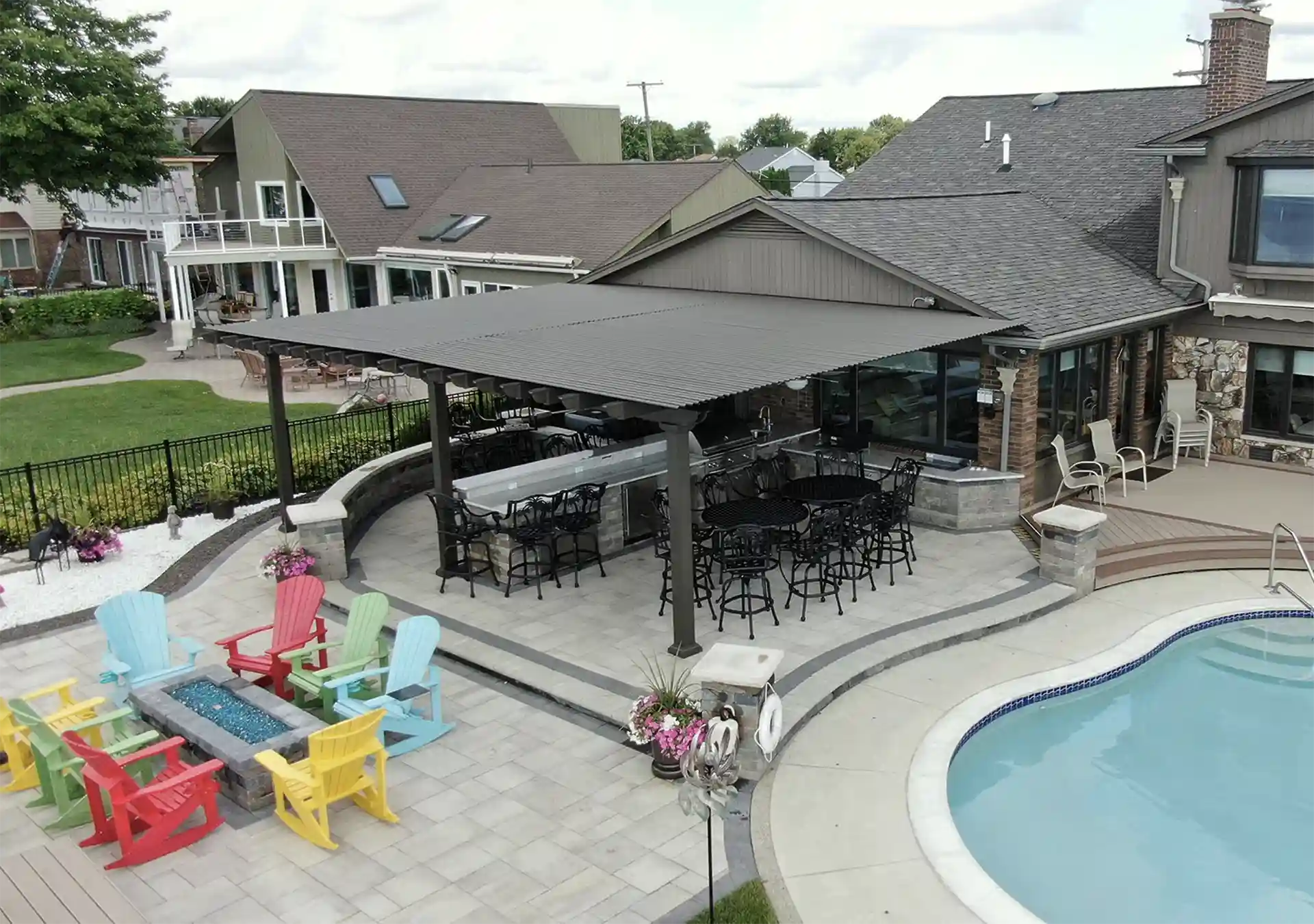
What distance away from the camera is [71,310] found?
3481 centimetres

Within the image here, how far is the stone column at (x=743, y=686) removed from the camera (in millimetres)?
8203

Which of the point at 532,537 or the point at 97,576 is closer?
the point at 532,537

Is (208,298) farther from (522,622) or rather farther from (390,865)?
(390,865)

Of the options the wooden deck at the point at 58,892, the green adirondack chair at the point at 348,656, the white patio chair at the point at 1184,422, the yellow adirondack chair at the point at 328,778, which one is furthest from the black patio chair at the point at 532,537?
the white patio chair at the point at 1184,422

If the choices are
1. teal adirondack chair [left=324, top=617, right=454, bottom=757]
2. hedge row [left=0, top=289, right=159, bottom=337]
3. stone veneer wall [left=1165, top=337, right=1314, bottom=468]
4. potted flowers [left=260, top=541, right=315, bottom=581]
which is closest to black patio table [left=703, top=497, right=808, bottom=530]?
teal adirondack chair [left=324, top=617, right=454, bottom=757]

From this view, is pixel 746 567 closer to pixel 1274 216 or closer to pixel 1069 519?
pixel 1069 519

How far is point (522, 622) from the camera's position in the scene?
37.8ft

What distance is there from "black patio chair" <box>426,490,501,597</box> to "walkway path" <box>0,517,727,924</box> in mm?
3018

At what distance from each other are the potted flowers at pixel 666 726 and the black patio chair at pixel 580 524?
12.8ft

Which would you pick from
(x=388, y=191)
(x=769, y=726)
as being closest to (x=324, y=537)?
(x=769, y=726)

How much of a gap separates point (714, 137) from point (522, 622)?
127 meters

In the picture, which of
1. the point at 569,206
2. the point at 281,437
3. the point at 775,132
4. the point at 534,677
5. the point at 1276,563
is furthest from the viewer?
the point at 775,132

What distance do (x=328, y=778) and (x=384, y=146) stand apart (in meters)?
27.2

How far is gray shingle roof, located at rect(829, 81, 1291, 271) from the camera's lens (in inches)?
707
